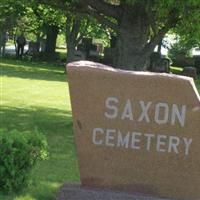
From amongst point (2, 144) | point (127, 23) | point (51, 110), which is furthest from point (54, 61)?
point (2, 144)

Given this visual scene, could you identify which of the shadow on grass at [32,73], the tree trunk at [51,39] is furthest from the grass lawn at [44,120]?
the tree trunk at [51,39]

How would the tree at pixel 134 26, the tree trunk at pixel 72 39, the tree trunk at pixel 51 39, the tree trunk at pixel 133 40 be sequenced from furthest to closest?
the tree trunk at pixel 51 39 < the tree trunk at pixel 72 39 < the tree trunk at pixel 133 40 < the tree at pixel 134 26

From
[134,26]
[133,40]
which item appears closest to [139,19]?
[134,26]

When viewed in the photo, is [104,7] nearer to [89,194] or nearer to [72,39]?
[89,194]

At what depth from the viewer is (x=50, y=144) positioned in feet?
38.4

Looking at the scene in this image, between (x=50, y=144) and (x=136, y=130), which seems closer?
(x=136, y=130)

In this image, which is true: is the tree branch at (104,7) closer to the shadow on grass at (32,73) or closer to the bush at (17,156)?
the bush at (17,156)

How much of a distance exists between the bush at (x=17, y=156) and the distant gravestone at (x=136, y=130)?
47 cm

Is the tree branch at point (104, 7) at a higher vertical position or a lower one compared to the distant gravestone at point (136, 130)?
higher

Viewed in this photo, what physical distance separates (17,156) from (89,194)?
2.74 feet

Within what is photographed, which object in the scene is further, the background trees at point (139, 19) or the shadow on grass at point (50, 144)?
the background trees at point (139, 19)

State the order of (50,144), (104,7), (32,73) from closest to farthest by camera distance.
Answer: (50,144) < (104,7) < (32,73)

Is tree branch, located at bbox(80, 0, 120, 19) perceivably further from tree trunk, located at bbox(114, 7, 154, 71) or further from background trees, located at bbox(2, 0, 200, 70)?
tree trunk, located at bbox(114, 7, 154, 71)

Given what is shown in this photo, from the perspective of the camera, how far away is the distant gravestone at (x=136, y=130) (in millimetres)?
6844
